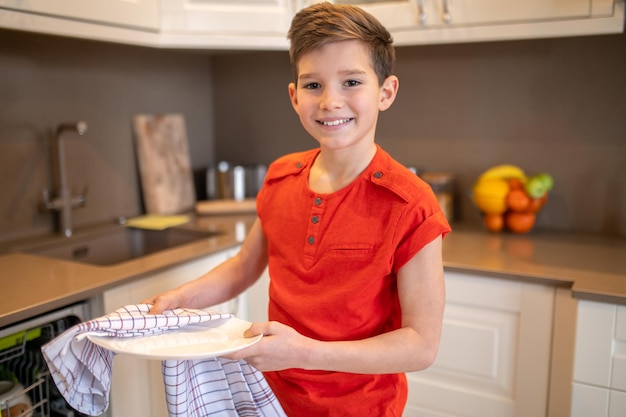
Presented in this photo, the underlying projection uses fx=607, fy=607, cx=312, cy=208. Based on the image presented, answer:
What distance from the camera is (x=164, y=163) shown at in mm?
2348

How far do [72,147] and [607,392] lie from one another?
68.8 inches

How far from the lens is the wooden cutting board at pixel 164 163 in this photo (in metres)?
2.28

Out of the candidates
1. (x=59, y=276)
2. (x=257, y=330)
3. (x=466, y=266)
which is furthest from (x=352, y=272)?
(x=59, y=276)

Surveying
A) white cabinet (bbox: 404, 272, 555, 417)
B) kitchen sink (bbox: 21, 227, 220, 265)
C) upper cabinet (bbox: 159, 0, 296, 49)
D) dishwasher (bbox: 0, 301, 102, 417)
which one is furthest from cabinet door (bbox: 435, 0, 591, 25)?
dishwasher (bbox: 0, 301, 102, 417)

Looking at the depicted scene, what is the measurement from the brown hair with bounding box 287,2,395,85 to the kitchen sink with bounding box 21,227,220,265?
113 centimetres

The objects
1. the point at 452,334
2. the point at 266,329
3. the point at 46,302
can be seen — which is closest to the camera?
the point at 266,329

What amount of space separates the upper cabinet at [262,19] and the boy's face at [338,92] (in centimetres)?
86

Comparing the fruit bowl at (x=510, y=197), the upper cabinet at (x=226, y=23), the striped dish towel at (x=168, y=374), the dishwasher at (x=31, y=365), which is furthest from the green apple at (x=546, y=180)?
the dishwasher at (x=31, y=365)

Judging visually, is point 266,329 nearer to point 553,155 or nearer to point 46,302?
point 46,302

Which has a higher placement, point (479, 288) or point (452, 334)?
point (479, 288)

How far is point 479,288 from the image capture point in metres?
1.65

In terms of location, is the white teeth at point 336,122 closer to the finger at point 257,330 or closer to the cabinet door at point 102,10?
the finger at point 257,330

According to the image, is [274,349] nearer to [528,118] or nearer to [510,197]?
[510,197]

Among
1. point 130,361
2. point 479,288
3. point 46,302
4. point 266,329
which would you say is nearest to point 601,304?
point 479,288
